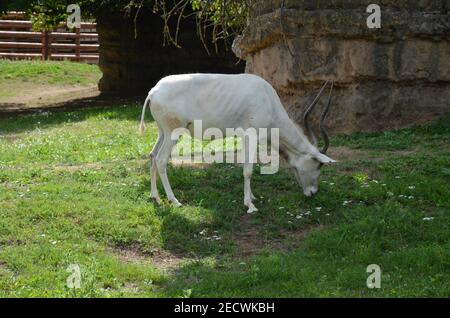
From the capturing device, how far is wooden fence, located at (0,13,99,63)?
30875 millimetres

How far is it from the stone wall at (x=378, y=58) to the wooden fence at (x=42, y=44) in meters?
20.6

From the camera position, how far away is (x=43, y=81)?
25.4m

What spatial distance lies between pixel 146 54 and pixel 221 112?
13423 millimetres

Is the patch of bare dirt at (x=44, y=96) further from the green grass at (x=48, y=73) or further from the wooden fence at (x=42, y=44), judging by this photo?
the wooden fence at (x=42, y=44)

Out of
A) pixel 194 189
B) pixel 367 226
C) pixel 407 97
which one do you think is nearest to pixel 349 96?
pixel 407 97

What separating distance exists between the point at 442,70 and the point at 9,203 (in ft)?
20.5

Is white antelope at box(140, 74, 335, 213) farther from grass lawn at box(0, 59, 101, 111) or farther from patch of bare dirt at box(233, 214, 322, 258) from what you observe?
grass lawn at box(0, 59, 101, 111)

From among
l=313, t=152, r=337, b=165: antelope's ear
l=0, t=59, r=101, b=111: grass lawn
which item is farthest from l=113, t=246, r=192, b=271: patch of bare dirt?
l=0, t=59, r=101, b=111: grass lawn

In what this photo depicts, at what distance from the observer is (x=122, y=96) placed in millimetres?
21484

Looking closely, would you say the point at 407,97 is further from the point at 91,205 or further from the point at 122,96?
the point at 122,96

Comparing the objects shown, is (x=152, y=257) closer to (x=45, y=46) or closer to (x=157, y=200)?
(x=157, y=200)

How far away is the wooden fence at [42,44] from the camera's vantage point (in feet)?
101

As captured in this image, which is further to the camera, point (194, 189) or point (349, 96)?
point (349, 96)
